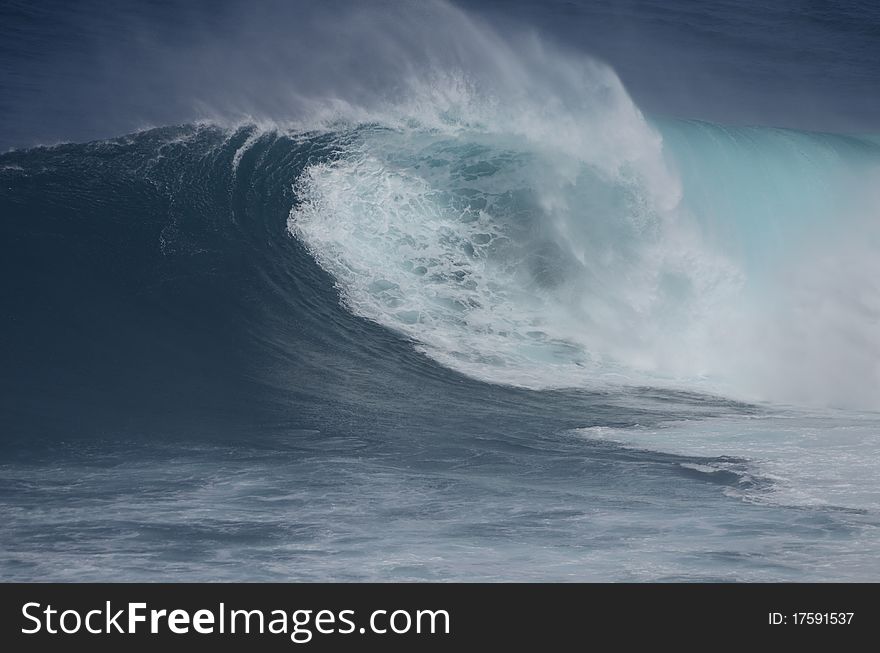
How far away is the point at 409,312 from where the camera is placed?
1155cm

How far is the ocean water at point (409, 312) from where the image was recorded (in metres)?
6.00

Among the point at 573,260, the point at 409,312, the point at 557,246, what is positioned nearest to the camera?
the point at 409,312

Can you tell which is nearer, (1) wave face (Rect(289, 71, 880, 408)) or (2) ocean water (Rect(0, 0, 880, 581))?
(2) ocean water (Rect(0, 0, 880, 581))

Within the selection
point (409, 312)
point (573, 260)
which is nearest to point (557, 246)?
point (573, 260)

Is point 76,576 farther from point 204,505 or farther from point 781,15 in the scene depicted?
point 781,15

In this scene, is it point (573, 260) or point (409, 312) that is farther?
point (573, 260)

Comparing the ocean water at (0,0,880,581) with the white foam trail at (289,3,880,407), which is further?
the white foam trail at (289,3,880,407)

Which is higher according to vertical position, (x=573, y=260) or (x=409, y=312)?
(x=573, y=260)

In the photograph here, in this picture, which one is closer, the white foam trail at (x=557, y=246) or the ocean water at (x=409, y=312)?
the ocean water at (x=409, y=312)

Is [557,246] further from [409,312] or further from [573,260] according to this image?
[409,312]

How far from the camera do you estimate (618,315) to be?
40.2 ft

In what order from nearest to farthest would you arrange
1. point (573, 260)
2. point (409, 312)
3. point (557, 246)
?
1. point (409, 312)
2. point (573, 260)
3. point (557, 246)

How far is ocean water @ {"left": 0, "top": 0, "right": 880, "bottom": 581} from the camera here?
6000 mm

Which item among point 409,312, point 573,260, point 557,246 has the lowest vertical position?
point 409,312
